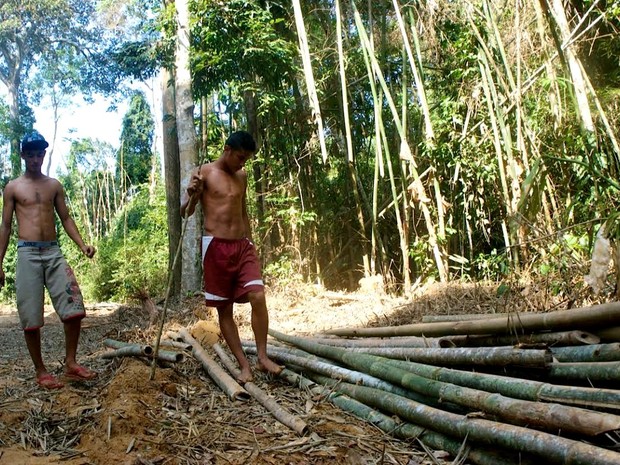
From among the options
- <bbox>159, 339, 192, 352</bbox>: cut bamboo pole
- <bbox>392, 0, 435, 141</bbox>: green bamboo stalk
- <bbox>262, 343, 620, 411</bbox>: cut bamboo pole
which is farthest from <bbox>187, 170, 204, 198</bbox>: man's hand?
<bbox>392, 0, 435, 141</bbox>: green bamboo stalk

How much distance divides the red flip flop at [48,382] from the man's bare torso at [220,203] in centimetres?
124

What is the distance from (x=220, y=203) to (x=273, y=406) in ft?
4.38

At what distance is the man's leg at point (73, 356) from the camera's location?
11.3 ft

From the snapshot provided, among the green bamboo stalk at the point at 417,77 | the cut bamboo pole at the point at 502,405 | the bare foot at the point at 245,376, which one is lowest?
the bare foot at the point at 245,376

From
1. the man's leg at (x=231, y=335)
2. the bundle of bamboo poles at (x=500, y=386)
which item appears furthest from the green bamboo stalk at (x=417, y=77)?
the man's leg at (x=231, y=335)

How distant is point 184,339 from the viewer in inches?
170

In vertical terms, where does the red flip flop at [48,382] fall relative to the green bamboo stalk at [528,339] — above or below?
below

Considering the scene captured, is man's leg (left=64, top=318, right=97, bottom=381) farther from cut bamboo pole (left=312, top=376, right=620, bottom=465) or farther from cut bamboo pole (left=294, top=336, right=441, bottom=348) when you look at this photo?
cut bamboo pole (left=312, top=376, right=620, bottom=465)

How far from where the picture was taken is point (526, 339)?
2.55 m

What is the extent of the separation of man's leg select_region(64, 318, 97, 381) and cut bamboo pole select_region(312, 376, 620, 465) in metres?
1.84

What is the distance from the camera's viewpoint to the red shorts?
3426 millimetres

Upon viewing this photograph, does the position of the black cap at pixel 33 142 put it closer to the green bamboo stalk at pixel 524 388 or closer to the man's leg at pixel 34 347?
the man's leg at pixel 34 347

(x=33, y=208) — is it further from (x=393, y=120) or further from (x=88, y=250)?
(x=393, y=120)

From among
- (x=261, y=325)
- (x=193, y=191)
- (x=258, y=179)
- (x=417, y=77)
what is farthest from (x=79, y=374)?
(x=258, y=179)
